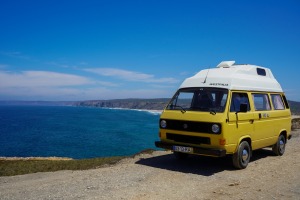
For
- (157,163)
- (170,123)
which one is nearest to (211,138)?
(170,123)

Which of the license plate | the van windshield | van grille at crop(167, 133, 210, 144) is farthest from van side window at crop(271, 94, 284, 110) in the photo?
the license plate

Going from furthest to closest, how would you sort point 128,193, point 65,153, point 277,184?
point 65,153
point 277,184
point 128,193

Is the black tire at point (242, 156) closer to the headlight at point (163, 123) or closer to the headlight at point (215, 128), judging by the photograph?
the headlight at point (215, 128)

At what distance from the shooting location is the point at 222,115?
8.77 metres

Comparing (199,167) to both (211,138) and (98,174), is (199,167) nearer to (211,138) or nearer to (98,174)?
(211,138)

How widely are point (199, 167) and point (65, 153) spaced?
4019 centimetres

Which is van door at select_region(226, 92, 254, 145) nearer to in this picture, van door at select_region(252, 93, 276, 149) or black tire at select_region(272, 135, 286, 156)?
van door at select_region(252, 93, 276, 149)

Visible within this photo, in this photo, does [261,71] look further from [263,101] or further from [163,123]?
[163,123]

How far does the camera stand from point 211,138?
8.73m

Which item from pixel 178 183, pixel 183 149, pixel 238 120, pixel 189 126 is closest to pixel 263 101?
pixel 238 120

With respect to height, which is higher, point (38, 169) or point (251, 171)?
point (251, 171)

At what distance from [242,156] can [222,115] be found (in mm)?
1817

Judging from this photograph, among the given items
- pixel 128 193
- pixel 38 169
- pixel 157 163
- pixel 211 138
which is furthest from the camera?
pixel 38 169

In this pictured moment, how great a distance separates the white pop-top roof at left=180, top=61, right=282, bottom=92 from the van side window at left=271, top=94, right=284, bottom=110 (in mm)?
286
